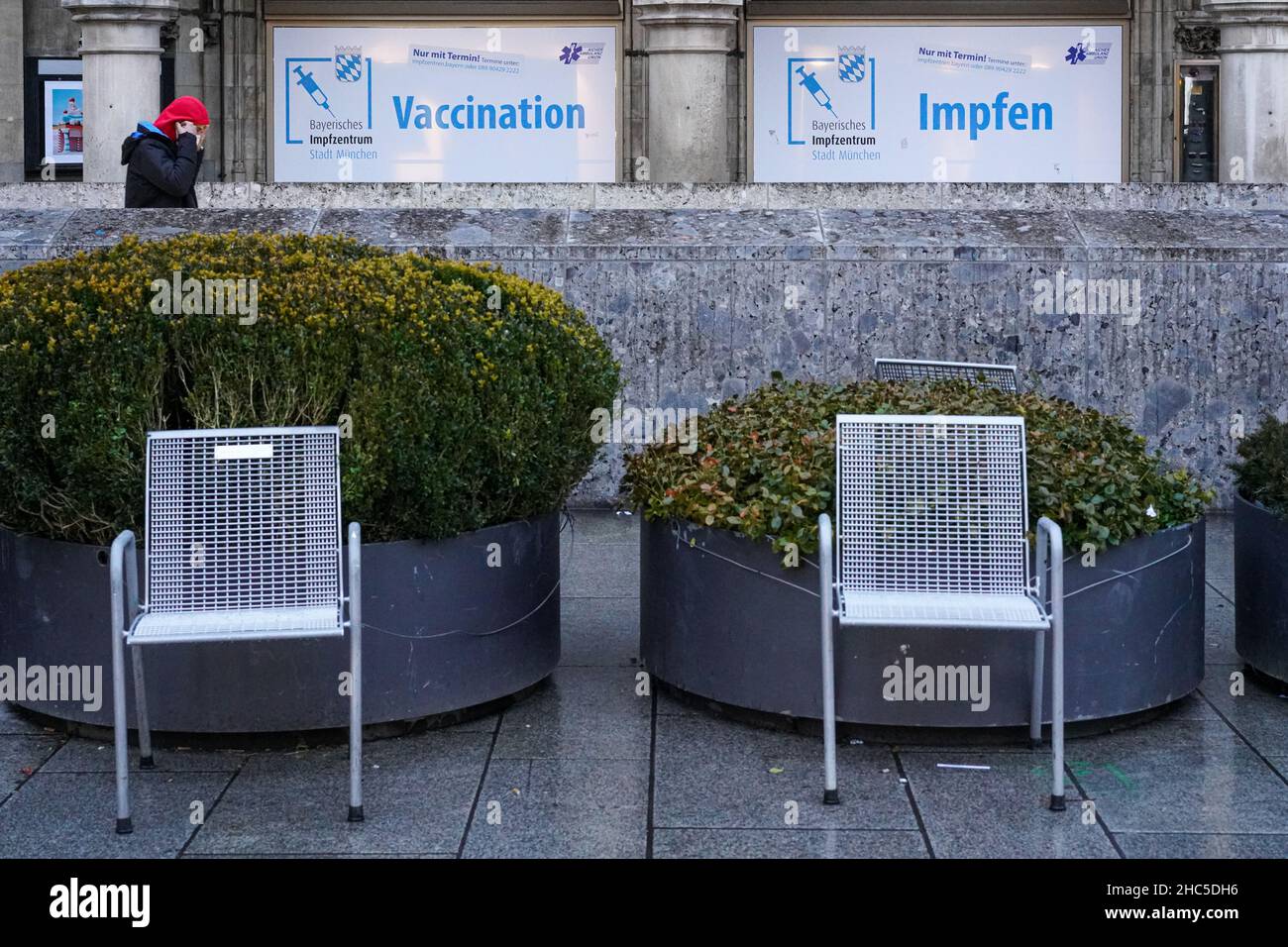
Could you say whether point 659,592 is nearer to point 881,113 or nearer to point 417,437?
point 417,437

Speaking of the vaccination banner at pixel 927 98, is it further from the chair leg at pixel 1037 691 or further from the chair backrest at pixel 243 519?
the chair backrest at pixel 243 519

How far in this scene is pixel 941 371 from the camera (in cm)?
860

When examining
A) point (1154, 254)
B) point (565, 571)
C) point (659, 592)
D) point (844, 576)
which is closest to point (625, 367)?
point (565, 571)

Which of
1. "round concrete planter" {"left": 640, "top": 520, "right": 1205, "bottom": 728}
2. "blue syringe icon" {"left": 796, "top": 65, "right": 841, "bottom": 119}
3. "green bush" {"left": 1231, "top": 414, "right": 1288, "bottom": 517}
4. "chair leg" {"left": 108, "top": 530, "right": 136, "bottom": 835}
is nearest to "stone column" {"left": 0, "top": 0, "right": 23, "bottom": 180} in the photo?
"blue syringe icon" {"left": 796, "top": 65, "right": 841, "bottom": 119}

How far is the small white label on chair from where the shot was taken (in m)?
5.21

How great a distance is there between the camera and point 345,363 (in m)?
5.51

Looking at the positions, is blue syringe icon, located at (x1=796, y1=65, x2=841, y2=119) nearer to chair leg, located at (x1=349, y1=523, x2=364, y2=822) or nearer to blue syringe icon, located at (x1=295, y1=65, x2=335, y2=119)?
blue syringe icon, located at (x1=295, y1=65, x2=335, y2=119)

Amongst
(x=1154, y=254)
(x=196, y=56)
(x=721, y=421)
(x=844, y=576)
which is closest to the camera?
(x=844, y=576)

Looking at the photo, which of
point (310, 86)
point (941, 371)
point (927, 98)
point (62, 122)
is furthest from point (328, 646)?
point (62, 122)

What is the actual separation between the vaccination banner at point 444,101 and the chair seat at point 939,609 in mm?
14385

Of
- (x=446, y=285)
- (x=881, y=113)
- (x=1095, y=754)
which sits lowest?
(x=1095, y=754)

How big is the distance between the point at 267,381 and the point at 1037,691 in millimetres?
2626

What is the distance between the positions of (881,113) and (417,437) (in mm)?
14551

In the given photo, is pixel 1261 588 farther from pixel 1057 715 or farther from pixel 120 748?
pixel 120 748
